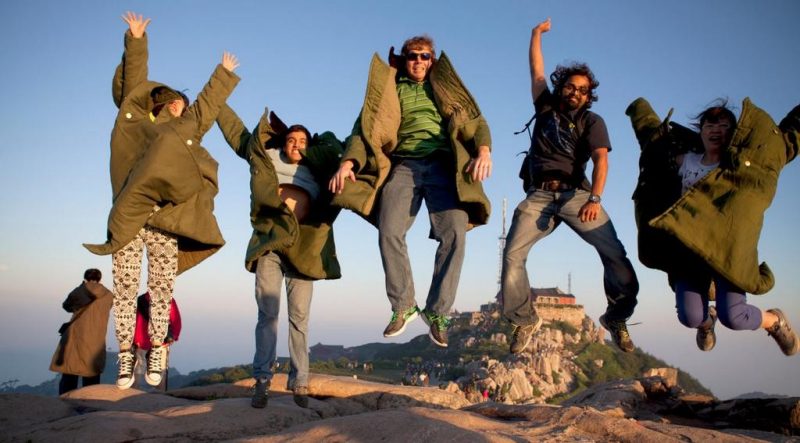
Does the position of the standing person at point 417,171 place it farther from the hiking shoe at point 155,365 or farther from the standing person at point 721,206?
the hiking shoe at point 155,365

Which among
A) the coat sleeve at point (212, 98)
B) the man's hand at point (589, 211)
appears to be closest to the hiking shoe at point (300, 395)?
the coat sleeve at point (212, 98)

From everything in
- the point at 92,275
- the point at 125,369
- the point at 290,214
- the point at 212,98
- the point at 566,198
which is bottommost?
the point at 125,369

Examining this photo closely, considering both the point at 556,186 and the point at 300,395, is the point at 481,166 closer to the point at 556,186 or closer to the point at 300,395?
the point at 556,186

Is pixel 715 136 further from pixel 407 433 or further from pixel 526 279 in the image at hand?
pixel 407 433

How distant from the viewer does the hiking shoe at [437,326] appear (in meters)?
6.79

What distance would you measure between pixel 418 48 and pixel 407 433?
13.7ft

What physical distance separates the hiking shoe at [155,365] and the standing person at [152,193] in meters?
Result: 0.01

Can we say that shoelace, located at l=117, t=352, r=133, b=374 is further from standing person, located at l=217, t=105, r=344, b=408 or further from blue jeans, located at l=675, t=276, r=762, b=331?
blue jeans, located at l=675, t=276, r=762, b=331

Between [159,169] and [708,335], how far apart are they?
6.69m

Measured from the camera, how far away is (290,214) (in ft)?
24.1

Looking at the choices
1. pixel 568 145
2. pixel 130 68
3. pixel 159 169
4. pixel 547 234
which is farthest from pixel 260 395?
pixel 568 145

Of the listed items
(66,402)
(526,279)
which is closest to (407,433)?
(526,279)

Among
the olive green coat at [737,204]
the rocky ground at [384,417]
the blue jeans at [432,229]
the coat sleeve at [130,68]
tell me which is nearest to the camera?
the rocky ground at [384,417]

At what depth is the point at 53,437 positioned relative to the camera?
7.06 meters
